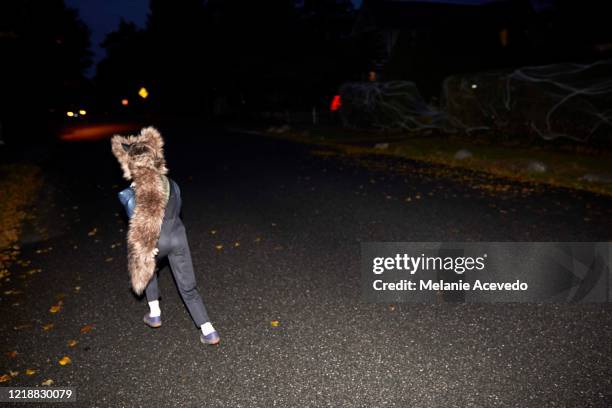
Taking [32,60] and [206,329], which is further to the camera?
[32,60]

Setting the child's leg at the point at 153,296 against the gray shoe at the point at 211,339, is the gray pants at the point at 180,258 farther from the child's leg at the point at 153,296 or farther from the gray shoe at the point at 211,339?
the child's leg at the point at 153,296

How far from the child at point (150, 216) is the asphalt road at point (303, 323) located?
2.38 feet

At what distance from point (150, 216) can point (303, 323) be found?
6.11 feet

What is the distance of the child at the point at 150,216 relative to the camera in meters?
3.84

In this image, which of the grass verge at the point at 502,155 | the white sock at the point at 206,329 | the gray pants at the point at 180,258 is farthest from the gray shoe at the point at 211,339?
the grass verge at the point at 502,155

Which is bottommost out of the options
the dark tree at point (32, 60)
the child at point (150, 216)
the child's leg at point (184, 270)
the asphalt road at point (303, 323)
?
the asphalt road at point (303, 323)

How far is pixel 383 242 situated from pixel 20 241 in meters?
6.18

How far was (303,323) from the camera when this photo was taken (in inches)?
180

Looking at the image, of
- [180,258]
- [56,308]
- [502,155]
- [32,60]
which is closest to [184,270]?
[180,258]

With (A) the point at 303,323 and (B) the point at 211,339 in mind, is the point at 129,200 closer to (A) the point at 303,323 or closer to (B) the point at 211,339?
(B) the point at 211,339

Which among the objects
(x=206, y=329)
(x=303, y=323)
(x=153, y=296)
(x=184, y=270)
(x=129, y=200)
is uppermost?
(x=129, y=200)

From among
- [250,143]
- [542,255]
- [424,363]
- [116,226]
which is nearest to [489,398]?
[424,363]

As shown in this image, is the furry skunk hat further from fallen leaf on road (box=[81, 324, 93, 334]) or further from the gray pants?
fallen leaf on road (box=[81, 324, 93, 334])

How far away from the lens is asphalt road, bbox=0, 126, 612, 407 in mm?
3543
